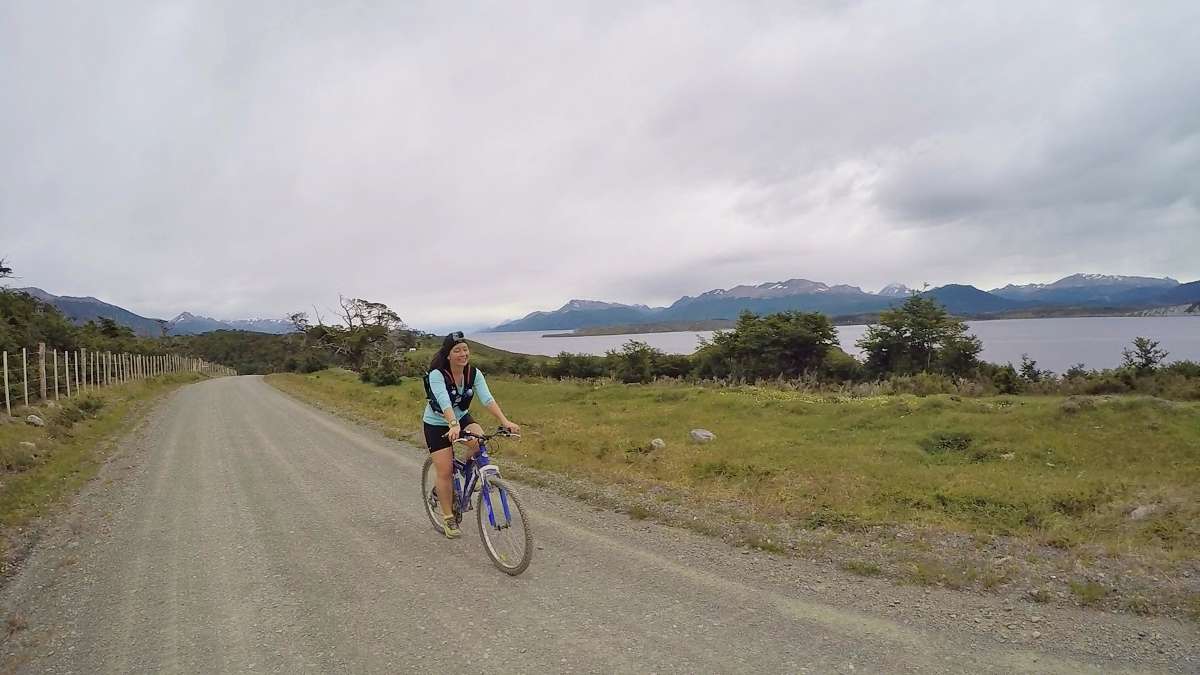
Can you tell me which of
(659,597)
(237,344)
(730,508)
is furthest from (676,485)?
(237,344)

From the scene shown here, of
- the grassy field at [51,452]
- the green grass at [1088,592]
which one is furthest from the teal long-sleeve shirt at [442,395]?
A: the green grass at [1088,592]

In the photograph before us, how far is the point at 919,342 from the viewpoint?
2822 cm

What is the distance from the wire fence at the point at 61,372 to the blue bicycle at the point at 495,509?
17506 mm

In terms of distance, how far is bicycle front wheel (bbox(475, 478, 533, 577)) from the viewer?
5117mm

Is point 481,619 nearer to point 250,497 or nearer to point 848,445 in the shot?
point 250,497

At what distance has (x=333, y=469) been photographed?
32.8 ft

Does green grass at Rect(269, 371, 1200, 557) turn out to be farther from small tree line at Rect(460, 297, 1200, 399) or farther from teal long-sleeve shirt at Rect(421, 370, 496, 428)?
teal long-sleeve shirt at Rect(421, 370, 496, 428)

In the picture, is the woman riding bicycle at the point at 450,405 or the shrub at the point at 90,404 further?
the shrub at the point at 90,404

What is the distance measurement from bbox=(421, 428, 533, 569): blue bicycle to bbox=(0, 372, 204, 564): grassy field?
438cm

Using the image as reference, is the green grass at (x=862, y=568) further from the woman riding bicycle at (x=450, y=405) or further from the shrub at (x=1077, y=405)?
the shrub at (x=1077, y=405)

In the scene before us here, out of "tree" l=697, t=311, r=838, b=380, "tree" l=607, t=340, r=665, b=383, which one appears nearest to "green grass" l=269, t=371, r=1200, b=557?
"tree" l=697, t=311, r=838, b=380

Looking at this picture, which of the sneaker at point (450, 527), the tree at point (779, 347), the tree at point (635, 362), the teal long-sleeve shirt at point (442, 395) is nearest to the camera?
the teal long-sleeve shirt at point (442, 395)

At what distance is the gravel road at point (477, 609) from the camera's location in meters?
3.73

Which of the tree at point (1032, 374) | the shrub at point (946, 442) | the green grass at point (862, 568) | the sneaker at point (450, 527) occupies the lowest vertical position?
the shrub at point (946, 442)
